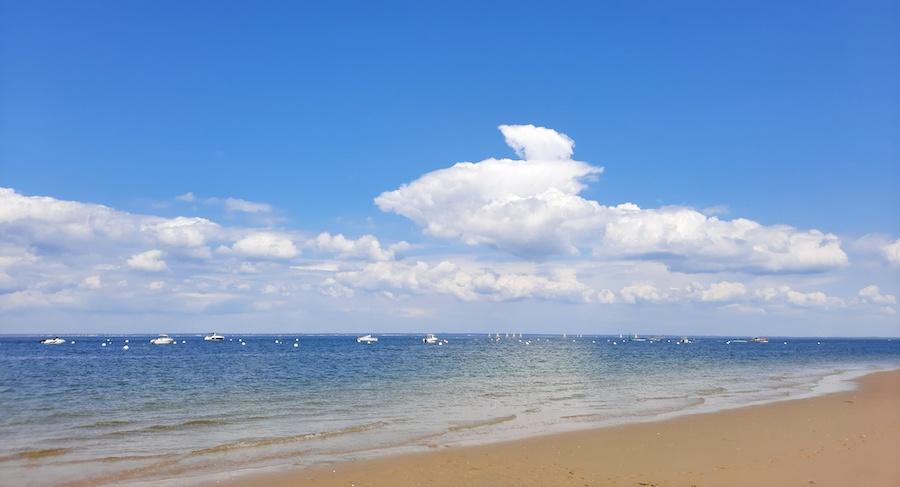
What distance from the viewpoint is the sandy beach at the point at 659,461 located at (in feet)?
48.4

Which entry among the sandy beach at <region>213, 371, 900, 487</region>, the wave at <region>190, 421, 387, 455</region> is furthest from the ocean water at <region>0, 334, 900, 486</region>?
the sandy beach at <region>213, 371, 900, 487</region>

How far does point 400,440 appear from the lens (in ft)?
68.5

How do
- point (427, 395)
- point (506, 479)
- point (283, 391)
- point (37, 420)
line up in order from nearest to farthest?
point (506, 479), point (37, 420), point (427, 395), point (283, 391)

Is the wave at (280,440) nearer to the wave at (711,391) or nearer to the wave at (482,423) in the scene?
the wave at (482,423)

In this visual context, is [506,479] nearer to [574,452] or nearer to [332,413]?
[574,452]

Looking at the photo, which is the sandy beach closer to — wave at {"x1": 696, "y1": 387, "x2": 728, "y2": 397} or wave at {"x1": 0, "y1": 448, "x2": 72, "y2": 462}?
wave at {"x1": 0, "y1": 448, "x2": 72, "y2": 462}

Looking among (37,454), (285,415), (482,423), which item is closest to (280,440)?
(285,415)

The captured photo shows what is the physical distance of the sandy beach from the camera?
14766mm

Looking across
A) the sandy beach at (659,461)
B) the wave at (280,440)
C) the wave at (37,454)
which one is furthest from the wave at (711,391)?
the wave at (37,454)

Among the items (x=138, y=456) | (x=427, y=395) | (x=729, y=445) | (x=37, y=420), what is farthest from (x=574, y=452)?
(x=37, y=420)

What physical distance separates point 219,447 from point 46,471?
15.8ft

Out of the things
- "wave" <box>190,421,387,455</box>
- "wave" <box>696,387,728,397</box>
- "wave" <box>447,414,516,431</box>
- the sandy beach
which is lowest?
"wave" <box>696,387,728,397</box>

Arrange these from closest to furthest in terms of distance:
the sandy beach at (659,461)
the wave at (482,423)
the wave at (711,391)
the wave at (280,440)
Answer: the sandy beach at (659,461), the wave at (280,440), the wave at (482,423), the wave at (711,391)

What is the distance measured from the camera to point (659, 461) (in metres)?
16.8
